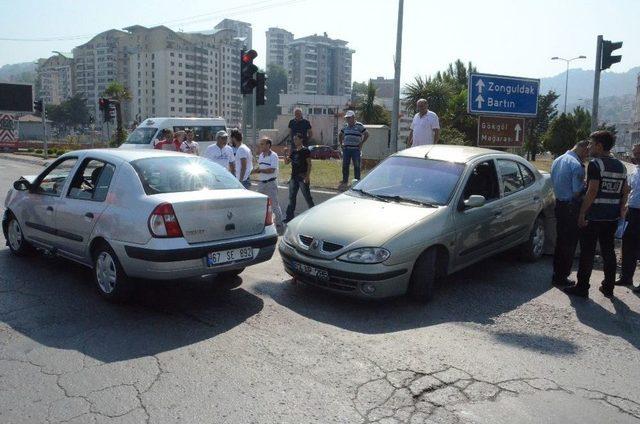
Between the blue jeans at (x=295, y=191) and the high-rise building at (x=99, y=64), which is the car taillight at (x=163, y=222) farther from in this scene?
the high-rise building at (x=99, y=64)

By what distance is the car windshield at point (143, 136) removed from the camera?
20.9m

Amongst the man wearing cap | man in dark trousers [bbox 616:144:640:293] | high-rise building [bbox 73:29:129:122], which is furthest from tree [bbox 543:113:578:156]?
high-rise building [bbox 73:29:129:122]

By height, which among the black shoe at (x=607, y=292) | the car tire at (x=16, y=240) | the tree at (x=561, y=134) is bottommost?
the black shoe at (x=607, y=292)

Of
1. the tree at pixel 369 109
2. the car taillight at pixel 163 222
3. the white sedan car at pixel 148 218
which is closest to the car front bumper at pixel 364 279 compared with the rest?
the white sedan car at pixel 148 218

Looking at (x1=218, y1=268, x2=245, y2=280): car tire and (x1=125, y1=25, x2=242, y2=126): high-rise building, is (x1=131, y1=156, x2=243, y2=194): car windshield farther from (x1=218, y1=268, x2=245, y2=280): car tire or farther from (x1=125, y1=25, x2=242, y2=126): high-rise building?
(x1=125, y1=25, x2=242, y2=126): high-rise building

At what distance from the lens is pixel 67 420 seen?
11.2 feet

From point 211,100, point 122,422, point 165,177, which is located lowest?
point 122,422

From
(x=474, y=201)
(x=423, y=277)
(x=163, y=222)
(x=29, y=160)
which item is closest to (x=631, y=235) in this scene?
(x=474, y=201)

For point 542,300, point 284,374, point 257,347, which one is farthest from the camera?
point 542,300

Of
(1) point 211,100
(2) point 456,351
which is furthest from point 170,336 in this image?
(1) point 211,100

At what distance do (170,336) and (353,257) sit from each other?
1863mm

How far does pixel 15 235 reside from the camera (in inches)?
293

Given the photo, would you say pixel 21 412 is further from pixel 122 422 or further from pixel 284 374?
pixel 284 374

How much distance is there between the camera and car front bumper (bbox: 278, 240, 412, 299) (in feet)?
18.0
